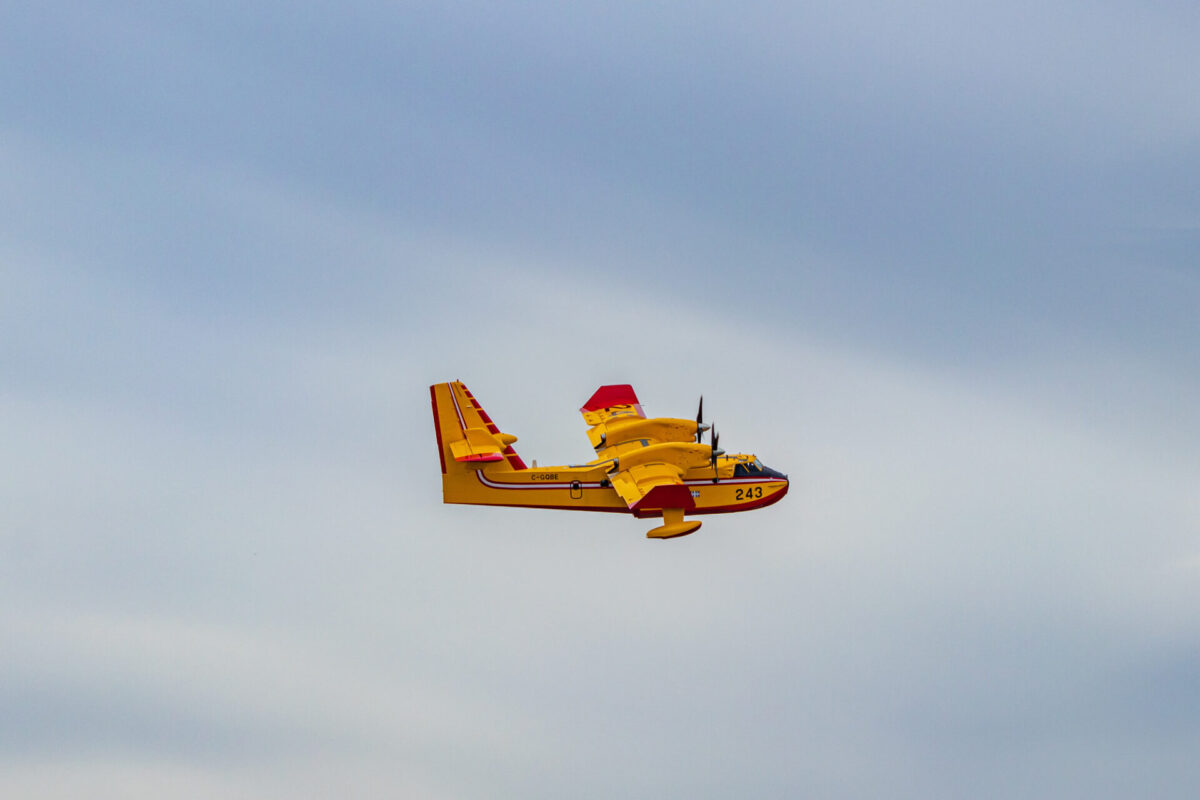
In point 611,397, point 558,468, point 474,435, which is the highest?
point 611,397

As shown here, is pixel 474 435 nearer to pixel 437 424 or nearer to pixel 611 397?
pixel 437 424

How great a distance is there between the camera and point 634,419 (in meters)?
74.4

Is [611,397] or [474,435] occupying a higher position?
[611,397]

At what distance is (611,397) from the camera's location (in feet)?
254

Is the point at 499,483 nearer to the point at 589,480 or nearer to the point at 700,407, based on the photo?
the point at 589,480

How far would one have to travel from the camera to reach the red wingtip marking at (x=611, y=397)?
77.0m

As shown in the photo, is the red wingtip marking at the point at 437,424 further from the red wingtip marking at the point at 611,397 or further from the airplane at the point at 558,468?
the red wingtip marking at the point at 611,397

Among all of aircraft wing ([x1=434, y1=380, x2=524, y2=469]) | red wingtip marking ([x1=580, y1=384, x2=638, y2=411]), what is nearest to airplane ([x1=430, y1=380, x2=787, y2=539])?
aircraft wing ([x1=434, y1=380, x2=524, y2=469])

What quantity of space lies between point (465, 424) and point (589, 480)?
7.04 m

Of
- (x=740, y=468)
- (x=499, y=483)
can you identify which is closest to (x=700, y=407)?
(x=740, y=468)

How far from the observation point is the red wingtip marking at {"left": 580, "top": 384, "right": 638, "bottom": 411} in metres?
77.0

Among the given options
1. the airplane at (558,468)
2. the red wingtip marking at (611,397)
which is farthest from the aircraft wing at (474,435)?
the red wingtip marking at (611,397)

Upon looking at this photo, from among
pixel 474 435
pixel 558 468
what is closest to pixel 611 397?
pixel 558 468

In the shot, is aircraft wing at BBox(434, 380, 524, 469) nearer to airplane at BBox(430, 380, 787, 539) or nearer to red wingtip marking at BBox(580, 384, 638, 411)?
airplane at BBox(430, 380, 787, 539)
